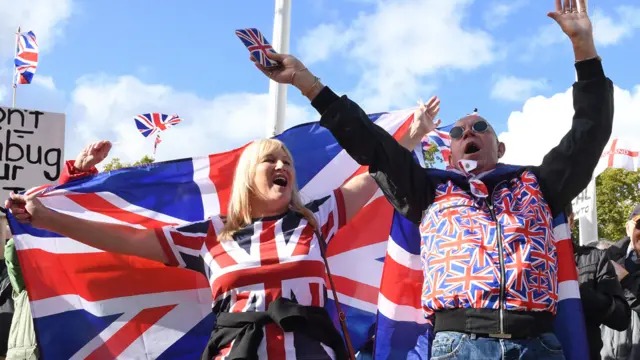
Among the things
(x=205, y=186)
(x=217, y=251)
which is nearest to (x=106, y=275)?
(x=205, y=186)

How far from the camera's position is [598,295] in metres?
3.31

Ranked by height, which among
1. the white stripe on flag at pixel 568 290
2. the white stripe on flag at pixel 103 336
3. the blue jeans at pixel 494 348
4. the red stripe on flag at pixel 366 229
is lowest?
the blue jeans at pixel 494 348

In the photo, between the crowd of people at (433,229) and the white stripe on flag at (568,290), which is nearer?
the crowd of people at (433,229)

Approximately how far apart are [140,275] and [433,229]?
69.1 inches

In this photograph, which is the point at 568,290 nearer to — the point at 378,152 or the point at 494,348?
the point at 494,348

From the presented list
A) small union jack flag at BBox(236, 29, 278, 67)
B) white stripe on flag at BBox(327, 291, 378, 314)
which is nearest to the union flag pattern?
small union jack flag at BBox(236, 29, 278, 67)

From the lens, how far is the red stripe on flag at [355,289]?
398 cm

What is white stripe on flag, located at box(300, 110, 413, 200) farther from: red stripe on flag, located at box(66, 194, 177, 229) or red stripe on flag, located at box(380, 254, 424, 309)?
red stripe on flag, located at box(380, 254, 424, 309)

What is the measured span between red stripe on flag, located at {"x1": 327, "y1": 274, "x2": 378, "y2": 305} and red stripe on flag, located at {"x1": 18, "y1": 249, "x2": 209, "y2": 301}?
2.33ft

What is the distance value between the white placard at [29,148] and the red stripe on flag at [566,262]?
4.37 metres

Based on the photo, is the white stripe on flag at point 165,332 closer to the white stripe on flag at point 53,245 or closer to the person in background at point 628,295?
the white stripe on flag at point 53,245

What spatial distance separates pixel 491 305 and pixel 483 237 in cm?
25

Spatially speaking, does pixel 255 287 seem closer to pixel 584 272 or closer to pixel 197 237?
pixel 197 237

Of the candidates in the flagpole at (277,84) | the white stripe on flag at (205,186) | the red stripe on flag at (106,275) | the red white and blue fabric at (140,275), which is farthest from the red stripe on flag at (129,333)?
the flagpole at (277,84)
